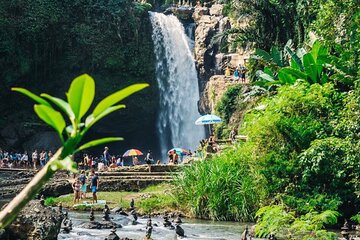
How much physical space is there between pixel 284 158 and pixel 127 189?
31.0 feet

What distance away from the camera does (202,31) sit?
41.1m

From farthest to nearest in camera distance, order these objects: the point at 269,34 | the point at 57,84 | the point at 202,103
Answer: the point at 57,84
the point at 202,103
the point at 269,34

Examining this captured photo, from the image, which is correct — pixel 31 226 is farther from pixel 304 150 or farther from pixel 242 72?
pixel 242 72

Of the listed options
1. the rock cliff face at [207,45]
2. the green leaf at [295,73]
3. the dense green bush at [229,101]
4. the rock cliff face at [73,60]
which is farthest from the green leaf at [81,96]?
the rock cliff face at [73,60]

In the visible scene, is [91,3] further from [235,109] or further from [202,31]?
[235,109]

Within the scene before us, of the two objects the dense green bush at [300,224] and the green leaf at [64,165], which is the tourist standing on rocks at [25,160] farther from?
the green leaf at [64,165]

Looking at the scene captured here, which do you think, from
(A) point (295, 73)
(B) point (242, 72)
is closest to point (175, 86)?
(B) point (242, 72)

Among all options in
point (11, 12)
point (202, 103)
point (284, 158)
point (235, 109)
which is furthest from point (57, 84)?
point (284, 158)

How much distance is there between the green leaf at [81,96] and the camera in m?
1.54

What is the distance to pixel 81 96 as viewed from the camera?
1559 millimetres

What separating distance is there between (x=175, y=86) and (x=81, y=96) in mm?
41790

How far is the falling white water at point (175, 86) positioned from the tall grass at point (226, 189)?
78.1 ft

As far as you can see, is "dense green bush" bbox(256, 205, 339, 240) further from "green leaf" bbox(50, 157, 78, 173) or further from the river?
"green leaf" bbox(50, 157, 78, 173)

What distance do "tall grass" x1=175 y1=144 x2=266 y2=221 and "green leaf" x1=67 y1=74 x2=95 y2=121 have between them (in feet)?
49.8
